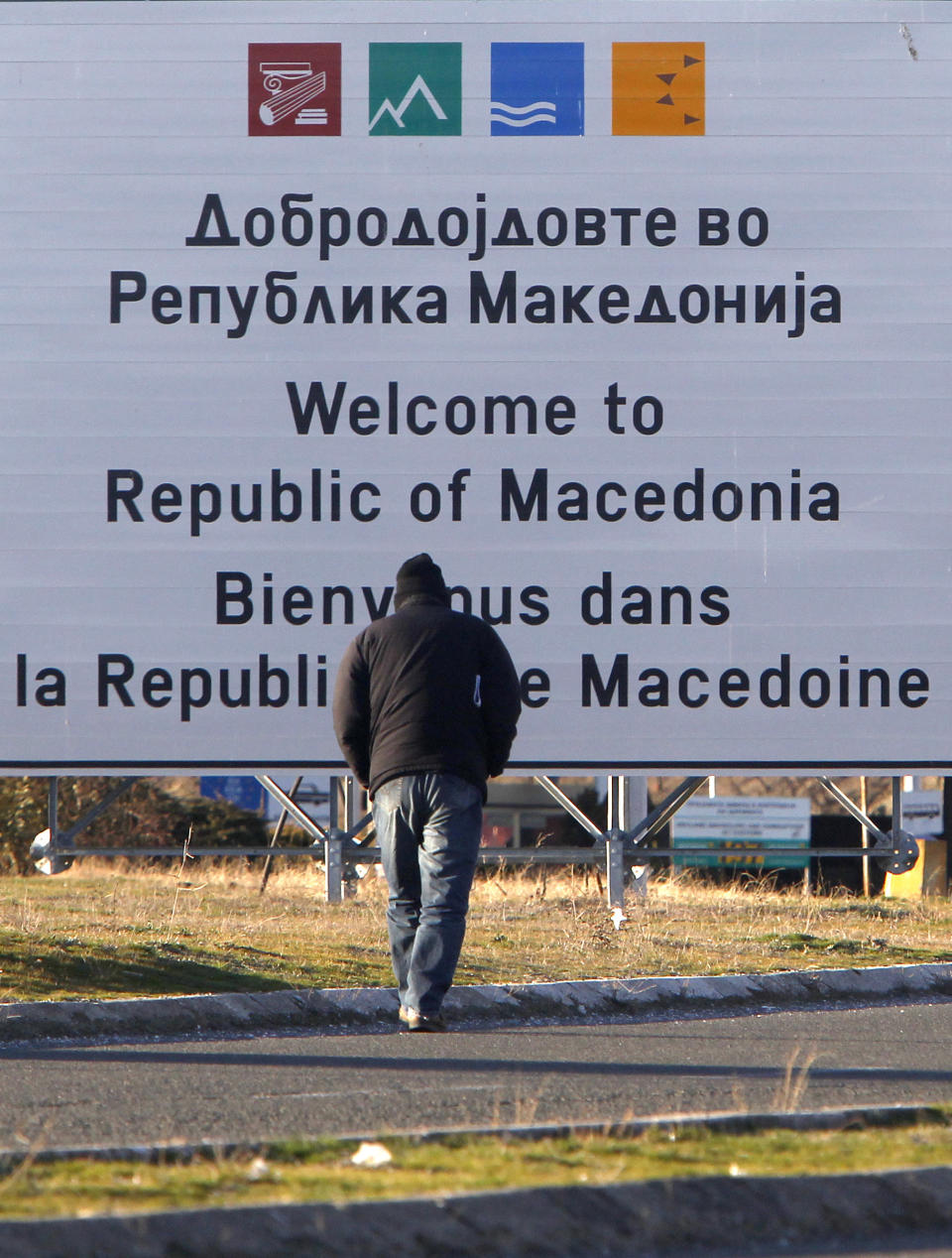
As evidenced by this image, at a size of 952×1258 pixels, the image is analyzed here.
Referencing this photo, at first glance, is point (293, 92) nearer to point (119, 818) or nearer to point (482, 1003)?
point (482, 1003)

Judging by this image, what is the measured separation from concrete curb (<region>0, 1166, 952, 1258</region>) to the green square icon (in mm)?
7343

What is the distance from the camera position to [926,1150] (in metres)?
3.82

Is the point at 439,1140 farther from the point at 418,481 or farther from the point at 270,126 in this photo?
the point at 270,126

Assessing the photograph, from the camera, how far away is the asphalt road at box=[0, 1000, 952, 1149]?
418cm

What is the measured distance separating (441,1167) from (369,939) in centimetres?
491

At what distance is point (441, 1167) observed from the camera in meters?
3.54

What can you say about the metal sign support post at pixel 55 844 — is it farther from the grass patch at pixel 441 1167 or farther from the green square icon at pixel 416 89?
the grass patch at pixel 441 1167

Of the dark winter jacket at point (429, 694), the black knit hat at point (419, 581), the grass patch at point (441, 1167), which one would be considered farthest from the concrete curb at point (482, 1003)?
the grass patch at point (441, 1167)

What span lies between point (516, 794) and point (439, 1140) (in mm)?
18303

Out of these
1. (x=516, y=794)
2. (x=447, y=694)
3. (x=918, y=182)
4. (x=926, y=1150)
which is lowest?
(x=516, y=794)

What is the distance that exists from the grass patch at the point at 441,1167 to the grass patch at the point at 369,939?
2874mm

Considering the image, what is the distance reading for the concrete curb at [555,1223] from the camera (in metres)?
3.01

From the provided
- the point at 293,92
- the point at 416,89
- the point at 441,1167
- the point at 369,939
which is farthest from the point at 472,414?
the point at 441,1167

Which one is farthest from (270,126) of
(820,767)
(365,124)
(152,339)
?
(820,767)
